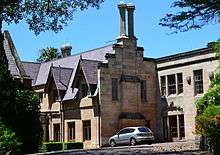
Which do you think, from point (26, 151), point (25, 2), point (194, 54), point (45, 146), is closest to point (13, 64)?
point (45, 146)

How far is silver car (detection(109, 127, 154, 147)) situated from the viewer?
39.7 metres

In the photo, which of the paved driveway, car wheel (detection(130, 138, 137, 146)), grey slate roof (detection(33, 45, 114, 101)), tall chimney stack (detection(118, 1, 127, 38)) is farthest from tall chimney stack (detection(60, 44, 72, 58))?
the paved driveway

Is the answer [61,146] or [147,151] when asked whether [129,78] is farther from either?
[147,151]

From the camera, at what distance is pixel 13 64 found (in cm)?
3747

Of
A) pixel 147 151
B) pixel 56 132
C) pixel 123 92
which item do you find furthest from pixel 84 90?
pixel 147 151

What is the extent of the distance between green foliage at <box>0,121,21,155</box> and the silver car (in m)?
17.9

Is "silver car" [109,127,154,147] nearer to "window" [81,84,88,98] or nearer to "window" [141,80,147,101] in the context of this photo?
"window" [81,84,88,98]

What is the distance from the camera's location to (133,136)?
40062mm

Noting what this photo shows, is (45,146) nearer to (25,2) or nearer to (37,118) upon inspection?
(37,118)

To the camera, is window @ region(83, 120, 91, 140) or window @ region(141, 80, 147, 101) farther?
window @ region(141, 80, 147, 101)

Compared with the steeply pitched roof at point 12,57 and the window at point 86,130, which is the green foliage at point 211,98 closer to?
the steeply pitched roof at point 12,57

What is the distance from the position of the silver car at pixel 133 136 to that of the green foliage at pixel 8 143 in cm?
1788

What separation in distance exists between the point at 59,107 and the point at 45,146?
7.22m

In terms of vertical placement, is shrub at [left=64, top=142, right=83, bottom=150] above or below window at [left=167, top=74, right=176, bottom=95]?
below
